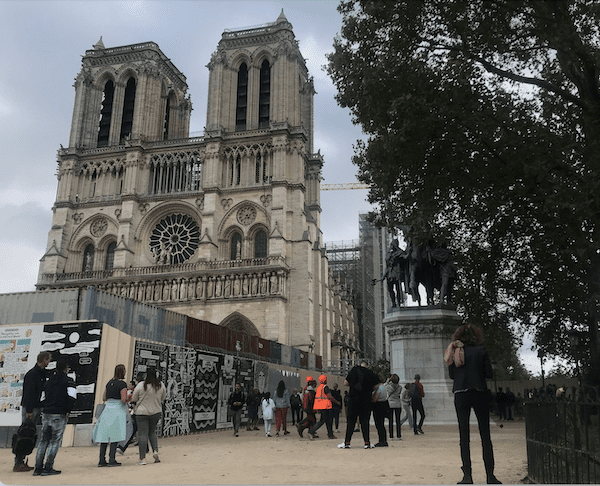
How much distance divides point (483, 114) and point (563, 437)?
5.56m

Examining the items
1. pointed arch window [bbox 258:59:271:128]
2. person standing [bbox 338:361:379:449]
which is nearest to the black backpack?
person standing [bbox 338:361:379:449]

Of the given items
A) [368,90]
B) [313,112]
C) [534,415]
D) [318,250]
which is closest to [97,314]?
[368,90]

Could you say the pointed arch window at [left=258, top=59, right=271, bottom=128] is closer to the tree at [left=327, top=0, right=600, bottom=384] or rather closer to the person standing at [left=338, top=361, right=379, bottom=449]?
the tree at [left=327, top=0, right=600, bottom=384]

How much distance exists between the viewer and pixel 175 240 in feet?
143

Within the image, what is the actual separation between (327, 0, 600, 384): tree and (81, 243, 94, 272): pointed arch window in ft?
123

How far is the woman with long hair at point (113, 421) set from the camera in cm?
833

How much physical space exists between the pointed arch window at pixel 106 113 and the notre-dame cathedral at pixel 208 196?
12 cm

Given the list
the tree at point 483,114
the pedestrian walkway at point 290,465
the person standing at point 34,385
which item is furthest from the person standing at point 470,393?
the person standing at point 34,385

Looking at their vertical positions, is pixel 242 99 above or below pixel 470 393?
above

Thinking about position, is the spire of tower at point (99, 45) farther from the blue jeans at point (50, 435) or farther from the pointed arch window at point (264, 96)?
the blue jeans at point (50, 435)

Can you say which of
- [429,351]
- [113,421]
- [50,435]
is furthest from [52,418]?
[429,351]

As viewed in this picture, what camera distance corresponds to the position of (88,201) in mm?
45219

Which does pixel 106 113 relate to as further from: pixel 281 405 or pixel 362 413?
pixel 362 413

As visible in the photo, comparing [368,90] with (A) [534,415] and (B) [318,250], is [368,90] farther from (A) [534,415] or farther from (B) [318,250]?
(B) [318,250]
